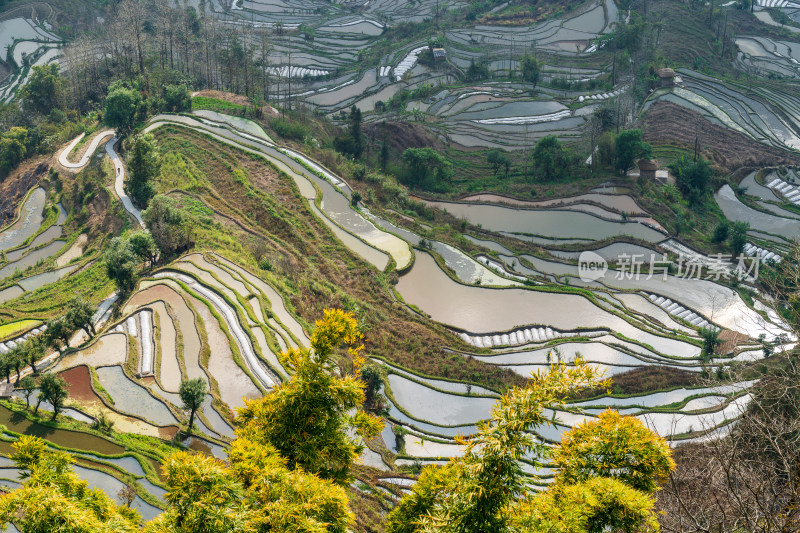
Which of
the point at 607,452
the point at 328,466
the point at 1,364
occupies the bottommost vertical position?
the point at 1,364

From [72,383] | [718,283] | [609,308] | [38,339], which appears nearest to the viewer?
[72,383]

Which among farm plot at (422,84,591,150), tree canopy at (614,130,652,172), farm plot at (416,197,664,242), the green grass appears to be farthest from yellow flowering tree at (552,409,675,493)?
farm plot at (422,84,591,150)

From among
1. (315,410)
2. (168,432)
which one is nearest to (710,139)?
(168,432)

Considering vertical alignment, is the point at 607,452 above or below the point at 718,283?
above

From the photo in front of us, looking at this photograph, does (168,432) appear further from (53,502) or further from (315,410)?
(315,410)

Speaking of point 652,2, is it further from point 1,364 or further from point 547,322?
point 1,364

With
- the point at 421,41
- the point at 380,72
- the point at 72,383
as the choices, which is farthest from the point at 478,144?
the point at 72,383
